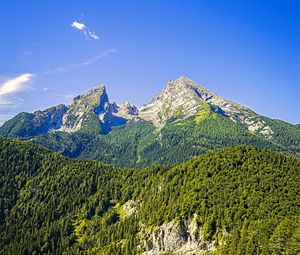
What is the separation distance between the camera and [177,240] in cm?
18762

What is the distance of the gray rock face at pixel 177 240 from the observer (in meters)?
178

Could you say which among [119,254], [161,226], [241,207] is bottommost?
[119,254]

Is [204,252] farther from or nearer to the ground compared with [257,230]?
nearer to the ground

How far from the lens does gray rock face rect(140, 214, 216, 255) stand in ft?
584

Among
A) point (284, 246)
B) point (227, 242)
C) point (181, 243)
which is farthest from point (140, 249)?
point (284, 246)

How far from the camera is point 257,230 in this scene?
158125 millimetres

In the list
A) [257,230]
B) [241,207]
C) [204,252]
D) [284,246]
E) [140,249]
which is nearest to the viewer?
[284,246]

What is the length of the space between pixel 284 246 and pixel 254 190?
52.4 meters

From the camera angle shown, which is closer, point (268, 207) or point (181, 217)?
point (268, 207)

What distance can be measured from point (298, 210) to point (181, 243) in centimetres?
5882

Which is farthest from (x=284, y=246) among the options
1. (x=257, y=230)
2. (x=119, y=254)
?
(x=119, y=254)

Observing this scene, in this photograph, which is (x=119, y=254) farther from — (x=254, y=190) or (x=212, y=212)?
(x=254, y=190)

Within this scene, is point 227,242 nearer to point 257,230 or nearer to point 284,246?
point 257,230

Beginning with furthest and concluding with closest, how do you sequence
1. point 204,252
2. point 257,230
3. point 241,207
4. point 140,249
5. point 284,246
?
point 140,249 → point 241,207 → point 204,252 → point 257,230 → point 284,246
